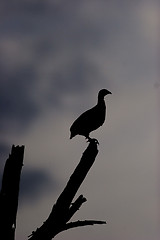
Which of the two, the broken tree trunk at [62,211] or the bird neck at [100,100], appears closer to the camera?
the broken tree trunk at [62,211]

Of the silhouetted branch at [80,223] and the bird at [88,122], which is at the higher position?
the bird at [88,122]

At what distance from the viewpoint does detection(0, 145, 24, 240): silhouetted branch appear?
7.70m

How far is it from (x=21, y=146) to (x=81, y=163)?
114 centimetres

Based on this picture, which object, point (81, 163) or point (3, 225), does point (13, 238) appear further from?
point (81, 163)

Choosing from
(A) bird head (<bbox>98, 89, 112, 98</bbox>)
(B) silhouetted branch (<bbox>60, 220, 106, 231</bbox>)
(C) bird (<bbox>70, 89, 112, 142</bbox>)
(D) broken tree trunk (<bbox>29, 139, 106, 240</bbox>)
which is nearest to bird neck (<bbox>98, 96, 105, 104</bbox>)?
(A) bird head (<bbox>98, 89, 112, 98</bbox>)

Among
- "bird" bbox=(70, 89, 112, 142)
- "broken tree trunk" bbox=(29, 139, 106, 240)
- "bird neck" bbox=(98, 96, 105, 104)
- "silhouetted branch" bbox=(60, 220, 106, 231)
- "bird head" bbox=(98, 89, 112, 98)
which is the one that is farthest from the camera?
"bird head" bbox=(98, 89, 112, 98)

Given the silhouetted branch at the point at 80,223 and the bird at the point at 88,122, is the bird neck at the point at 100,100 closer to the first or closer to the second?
the bird at the point at 88,122

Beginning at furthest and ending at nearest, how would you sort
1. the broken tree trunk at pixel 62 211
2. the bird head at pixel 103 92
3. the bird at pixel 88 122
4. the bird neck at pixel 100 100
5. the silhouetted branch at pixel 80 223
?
the bird head at pixel 103 92, the bird neck at pixel 100 100, the bird at pixel 88 122, the silhouetted branch at pixel 80 223, the broken tree trunk at pixel 62 211

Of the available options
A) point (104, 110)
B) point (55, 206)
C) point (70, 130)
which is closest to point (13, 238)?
point (55, 206)

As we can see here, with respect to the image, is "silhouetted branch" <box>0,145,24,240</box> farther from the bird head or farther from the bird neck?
the bird head

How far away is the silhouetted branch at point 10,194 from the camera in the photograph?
7703 mm

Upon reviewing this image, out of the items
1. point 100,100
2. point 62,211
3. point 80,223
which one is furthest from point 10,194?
point 100,100

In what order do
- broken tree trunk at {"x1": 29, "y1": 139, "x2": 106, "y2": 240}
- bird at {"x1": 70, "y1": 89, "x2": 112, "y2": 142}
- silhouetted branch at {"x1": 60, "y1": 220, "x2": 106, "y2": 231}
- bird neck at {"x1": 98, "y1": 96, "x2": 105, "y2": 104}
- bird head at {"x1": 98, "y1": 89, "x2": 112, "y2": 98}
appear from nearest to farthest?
broken tree trunk at {"x1": 29, "y1": 139, "x2": 106, "y2": 240} < silhouetted branch at {"x1": 60, "y1": 220, "x2": 106, "y2": 231} < bird at {"x1": 70, "y1": 89, "x2": 112, "y2": 142} < bird neck at {"x1": 98, "y1": 96, "x2": 105, "y2": 104} < bird head at {"x1": 98, "y1": 89, "x2": 112, "y2": 98}

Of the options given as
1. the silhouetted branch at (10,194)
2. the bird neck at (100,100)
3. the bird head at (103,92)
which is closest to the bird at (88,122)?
the bird neck at (100,100)
